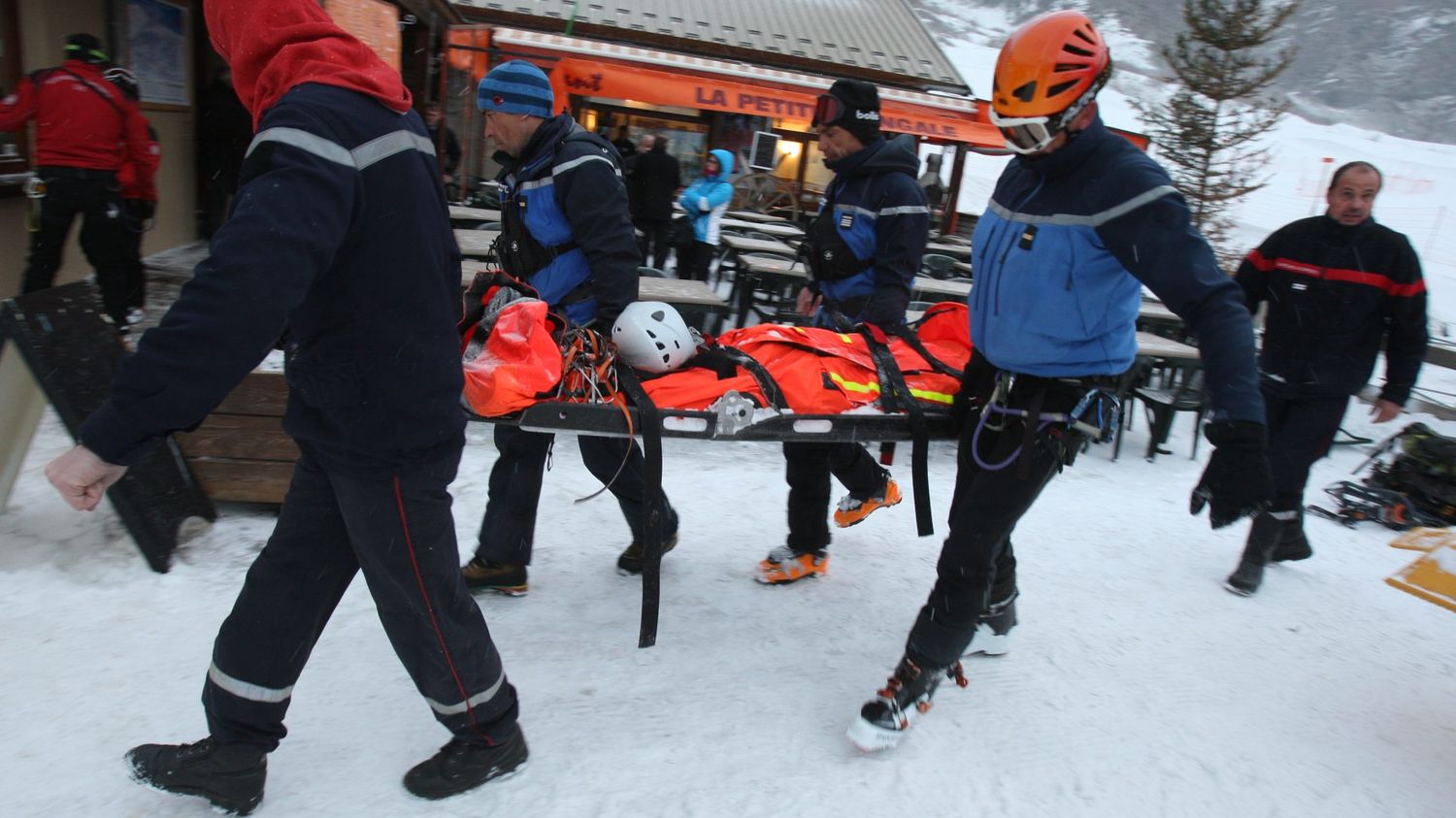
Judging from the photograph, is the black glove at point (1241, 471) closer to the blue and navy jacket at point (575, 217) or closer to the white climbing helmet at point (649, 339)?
the white climbing helmet at point (649, 339)

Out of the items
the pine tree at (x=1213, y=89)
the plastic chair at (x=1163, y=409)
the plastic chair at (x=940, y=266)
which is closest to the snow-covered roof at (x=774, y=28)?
the pine tree at (x=1213, y=89)

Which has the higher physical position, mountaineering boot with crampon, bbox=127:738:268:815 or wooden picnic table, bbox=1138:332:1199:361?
wooden picnic table, bbox=1138:332:1199:361

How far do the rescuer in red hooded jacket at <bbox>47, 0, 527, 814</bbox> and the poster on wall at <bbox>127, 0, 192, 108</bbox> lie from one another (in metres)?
7.80

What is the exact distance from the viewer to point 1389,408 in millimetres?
4074

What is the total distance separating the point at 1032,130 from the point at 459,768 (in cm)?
229

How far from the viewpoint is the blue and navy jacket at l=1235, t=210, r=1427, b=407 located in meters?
3.95

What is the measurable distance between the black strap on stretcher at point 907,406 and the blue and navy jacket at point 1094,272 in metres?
0.30

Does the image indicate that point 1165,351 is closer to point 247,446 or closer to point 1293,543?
point 1293,543

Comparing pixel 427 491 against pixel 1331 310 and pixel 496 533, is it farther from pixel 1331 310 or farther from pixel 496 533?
pixel 1331 310

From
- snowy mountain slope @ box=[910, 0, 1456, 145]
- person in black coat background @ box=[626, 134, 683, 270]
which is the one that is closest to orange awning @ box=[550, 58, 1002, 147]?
person in black coat background @ box=[626, 134, 683, 270]

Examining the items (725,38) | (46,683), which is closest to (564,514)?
(46,683)

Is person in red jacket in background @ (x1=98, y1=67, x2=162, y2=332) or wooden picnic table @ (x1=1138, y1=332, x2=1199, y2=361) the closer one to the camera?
person in red jacket in background @ (x1=98, y1=67, x2=162, y2=332)

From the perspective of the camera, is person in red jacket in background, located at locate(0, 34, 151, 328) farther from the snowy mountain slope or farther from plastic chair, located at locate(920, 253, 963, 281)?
the snowy mountain slope

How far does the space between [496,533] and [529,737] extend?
0.92m
